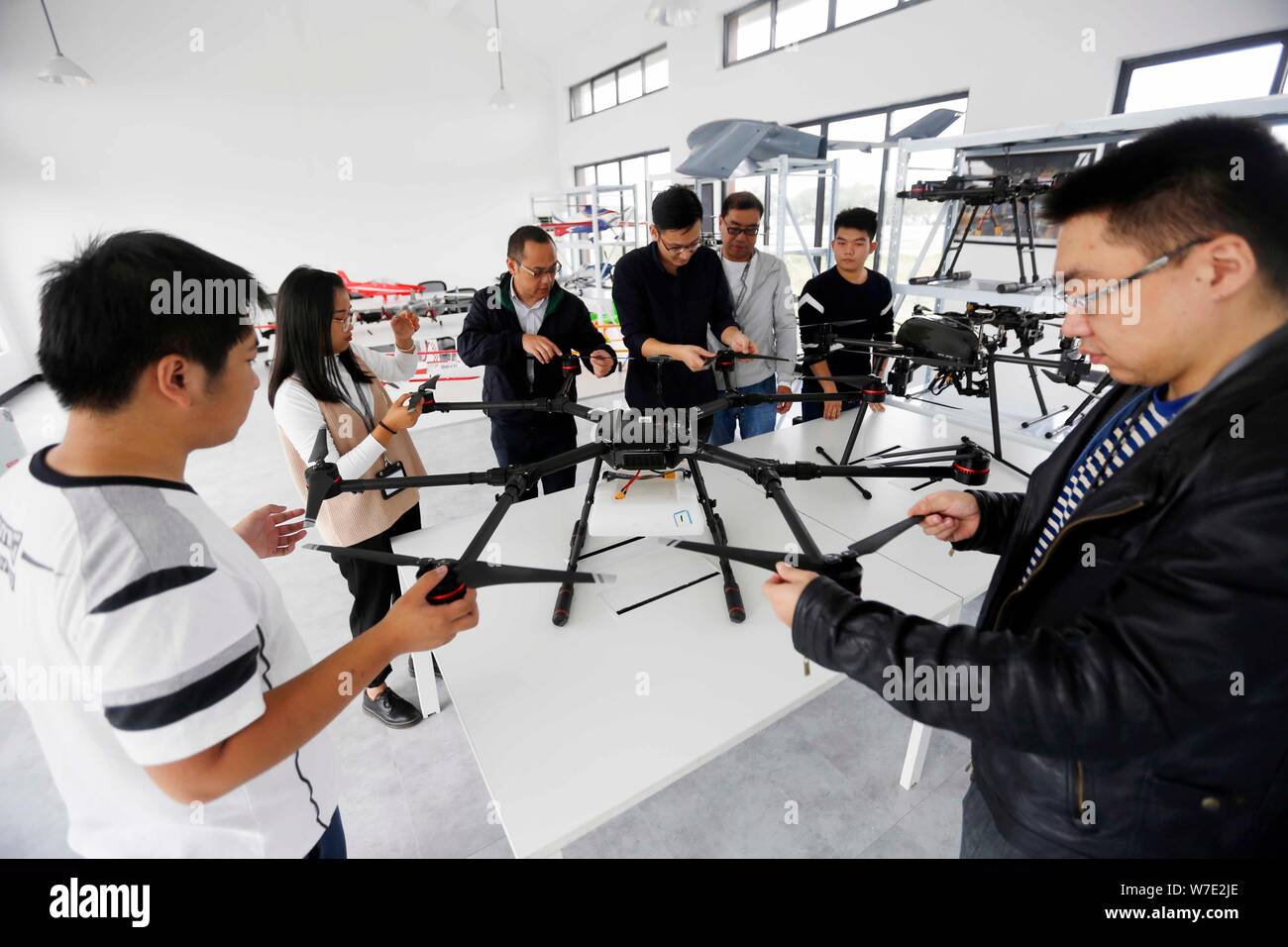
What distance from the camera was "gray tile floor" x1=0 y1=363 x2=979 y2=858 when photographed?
73.3 inches

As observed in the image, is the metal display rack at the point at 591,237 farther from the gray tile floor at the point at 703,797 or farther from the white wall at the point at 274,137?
the gray tile floor at the point at 703,797

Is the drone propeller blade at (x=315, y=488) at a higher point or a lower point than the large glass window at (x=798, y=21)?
lower

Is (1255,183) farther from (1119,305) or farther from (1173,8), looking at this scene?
(1173,8)

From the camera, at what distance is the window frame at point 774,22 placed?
619 centimetres

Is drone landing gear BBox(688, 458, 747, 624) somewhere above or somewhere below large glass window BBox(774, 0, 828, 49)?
below

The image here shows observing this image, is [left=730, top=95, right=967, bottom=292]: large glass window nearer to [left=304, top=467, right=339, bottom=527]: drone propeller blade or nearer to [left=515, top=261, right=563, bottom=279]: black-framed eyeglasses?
[left=515, top=261, right=563, bottom=279]: black-framed eyeglasses

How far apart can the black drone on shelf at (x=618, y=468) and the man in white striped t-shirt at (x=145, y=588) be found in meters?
0.29

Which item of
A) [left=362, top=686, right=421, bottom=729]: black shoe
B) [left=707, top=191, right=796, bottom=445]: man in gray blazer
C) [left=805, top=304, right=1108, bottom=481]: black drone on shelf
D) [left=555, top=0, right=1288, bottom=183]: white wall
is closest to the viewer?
[left=805, top=304, right=1108, bottom=481]: black drone on shelf

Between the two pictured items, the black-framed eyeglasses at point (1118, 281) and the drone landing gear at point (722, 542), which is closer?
the black-framed eyeglasses at point (1118, 281)

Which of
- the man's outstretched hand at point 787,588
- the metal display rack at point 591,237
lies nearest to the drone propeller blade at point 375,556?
the man's outstretched hand at point 787,588

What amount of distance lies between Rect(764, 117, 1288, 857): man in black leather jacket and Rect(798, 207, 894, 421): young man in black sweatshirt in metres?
2.26

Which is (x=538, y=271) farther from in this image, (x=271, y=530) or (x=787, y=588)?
(x=787, y=588)

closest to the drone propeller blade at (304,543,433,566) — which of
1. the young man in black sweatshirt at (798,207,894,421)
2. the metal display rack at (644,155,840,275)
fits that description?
the young man in black sweatshirt at (798,207,894,421)

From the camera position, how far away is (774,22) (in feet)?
25.1
